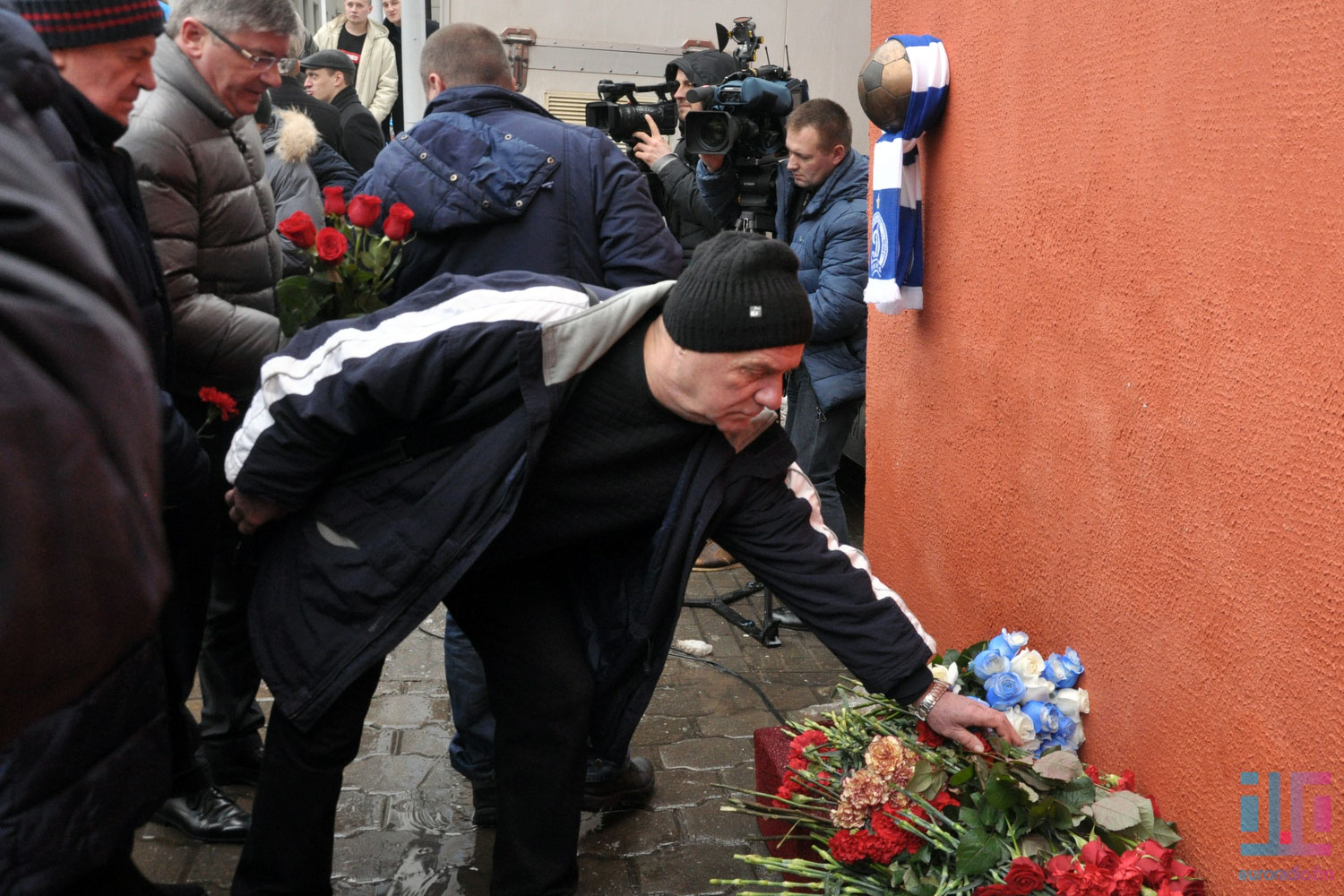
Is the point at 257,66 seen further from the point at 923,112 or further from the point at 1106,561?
the point at 1106,561

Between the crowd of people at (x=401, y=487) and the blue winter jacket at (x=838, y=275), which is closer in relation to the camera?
the crowd of people at (x=401, y=487)

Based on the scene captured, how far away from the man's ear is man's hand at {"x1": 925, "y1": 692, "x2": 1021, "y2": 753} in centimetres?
229

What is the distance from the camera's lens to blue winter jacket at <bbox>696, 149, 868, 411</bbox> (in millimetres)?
4613

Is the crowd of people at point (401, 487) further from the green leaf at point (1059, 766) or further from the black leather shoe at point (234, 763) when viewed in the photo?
the green leaf at point (1059, 766)

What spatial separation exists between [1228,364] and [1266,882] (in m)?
0.89

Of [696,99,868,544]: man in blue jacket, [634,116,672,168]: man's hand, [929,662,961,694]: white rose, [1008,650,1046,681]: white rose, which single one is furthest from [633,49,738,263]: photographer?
[1008,650,1046,681]: white rose

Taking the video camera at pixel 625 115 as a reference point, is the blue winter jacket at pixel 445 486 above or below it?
below

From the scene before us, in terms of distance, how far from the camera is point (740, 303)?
2201mm

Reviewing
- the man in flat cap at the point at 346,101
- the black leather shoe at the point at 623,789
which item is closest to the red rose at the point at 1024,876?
the black leather shoe at the point at 623,789

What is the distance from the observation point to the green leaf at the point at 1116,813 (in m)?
2.31

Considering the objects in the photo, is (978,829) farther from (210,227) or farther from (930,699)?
(210,227)

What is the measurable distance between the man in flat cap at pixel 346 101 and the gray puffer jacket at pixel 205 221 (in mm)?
3325

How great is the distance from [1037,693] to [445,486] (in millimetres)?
1362

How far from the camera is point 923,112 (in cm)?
329
